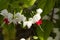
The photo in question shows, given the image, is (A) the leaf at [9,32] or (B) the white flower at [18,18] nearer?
(B) the white flower at [18,18]

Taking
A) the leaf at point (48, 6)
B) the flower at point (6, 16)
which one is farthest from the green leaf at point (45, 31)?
the flower at point (6, 16)

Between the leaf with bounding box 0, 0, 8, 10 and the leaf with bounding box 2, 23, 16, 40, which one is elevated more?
the leaf with bounding box 0, 0, 8, 10

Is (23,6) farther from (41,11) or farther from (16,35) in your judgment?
(16,35)

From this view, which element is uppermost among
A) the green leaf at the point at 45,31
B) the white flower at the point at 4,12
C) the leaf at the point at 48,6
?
the leaf at the point at 48,6

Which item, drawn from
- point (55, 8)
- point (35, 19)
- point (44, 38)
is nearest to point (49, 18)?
point (55, 8)

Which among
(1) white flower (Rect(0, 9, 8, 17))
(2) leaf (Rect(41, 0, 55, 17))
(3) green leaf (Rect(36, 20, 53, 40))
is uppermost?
(2) leaf (Rect(41, 0, 55, 17))

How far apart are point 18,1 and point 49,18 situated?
33cm

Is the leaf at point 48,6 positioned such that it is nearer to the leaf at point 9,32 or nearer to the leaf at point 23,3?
the leaf at point 23,3

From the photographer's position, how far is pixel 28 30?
143 centimetres

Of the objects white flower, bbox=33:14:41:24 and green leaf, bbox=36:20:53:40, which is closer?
white flower, bbox=33:14:41:24

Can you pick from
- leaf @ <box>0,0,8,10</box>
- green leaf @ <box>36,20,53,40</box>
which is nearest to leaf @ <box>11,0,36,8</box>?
leaf @ <box>0,0,8,10</box>

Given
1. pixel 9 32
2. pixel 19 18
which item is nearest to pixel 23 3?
pixel 19 18

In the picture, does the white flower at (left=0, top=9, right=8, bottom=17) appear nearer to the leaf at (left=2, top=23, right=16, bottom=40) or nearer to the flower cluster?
the flower cluster

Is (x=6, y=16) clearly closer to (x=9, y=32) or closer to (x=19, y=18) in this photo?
(x=19, y=18)
